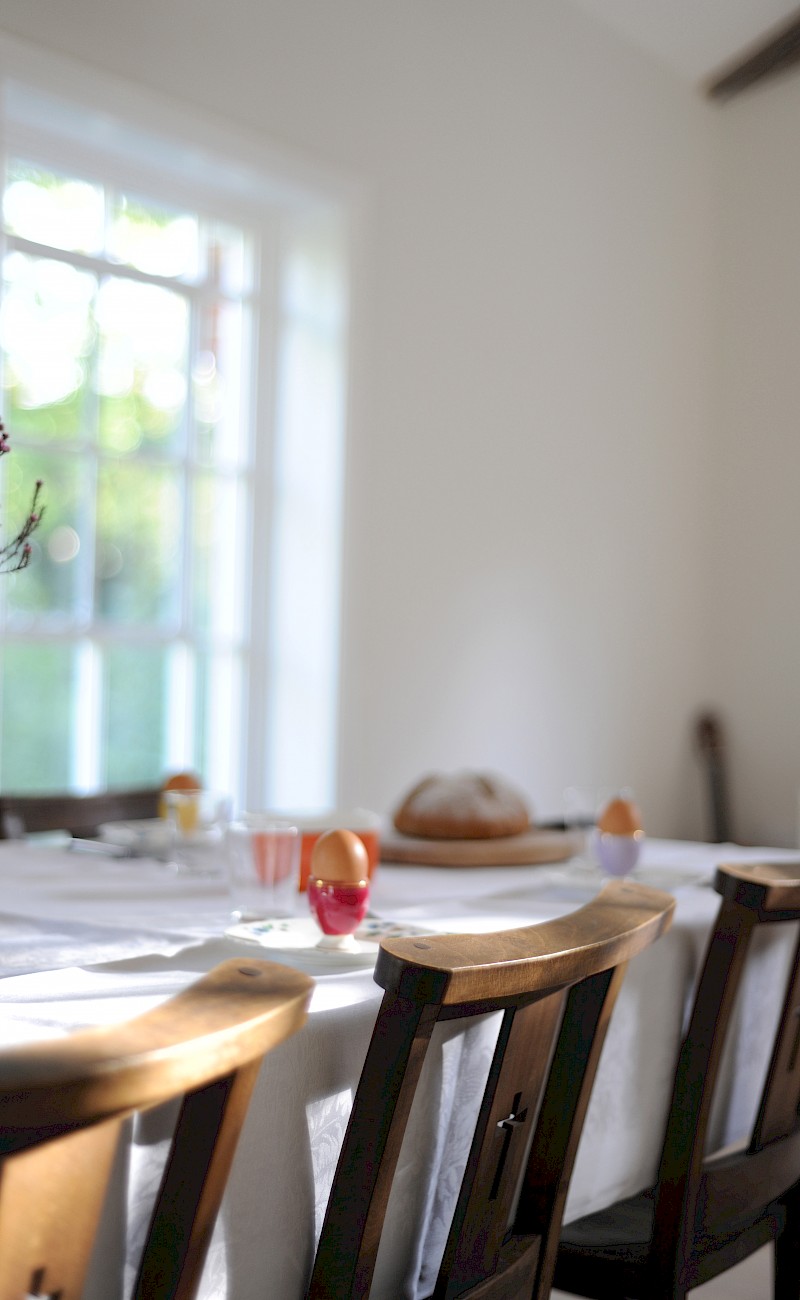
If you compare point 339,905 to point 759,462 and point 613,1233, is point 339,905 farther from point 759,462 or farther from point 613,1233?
point 759,462

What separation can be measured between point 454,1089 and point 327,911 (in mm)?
199

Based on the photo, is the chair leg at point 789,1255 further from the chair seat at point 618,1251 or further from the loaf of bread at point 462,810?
the loaf of bread at point 462,810

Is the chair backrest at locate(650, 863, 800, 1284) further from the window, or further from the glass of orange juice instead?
the window

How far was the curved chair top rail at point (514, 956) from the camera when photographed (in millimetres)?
740

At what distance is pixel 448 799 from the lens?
6.31 ft

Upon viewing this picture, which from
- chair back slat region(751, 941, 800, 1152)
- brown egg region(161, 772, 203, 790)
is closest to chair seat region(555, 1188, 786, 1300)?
chair back slat region(751, 941, 800, 1152)

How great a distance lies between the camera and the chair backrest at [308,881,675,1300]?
0.76 m

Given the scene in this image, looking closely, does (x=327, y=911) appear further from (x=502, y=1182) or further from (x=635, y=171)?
(x=635, y=171)

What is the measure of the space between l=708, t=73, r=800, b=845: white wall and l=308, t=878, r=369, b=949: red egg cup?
3796 mm

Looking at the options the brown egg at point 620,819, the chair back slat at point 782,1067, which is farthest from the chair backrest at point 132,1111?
the brown egg at point 620,819

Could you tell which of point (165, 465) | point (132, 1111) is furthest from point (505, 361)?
point (132, 1111)

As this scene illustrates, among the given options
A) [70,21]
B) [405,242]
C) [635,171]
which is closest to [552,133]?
[635,171]

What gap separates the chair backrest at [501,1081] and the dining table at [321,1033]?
0.20ft

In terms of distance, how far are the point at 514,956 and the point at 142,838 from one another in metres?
1.20
